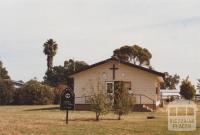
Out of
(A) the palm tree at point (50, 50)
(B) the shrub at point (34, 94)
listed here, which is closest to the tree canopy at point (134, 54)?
(A) the palm tree at point (50, 50)

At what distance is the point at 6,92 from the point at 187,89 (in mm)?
23401

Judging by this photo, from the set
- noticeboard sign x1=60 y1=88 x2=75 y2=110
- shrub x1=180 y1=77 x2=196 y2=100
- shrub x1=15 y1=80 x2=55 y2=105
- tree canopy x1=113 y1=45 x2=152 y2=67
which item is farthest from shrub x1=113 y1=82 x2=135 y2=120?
tree canopy x1=113 y1=45 x2=152 y2=67

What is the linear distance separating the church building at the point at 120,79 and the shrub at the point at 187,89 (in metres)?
22.5

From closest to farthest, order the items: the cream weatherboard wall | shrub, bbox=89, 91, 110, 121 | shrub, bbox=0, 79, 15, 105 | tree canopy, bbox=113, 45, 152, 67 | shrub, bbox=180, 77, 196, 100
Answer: shrub, bbox=89, 91, 110, 121, the cream weatherboard wall, shrub, bbox=0, 79, 15, 105, shrub, bbox=180, 77, 196, 100, tree canopy, bbox=113, 45, 152, 67

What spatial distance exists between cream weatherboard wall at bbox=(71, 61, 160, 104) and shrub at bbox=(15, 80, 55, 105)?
41.4ft

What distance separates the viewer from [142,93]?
41781mm

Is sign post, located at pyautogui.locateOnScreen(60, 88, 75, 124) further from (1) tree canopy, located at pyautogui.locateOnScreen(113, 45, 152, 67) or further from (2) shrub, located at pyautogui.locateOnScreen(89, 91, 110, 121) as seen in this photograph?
(1) tree canopy, located at pyautogui.locateOnScreen(113, 45, 152, 67)

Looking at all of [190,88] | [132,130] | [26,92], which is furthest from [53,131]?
[190,88]

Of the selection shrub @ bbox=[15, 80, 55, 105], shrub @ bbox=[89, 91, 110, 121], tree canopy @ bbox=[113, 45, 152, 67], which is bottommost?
shrub @ bbox=[89, 91, 110, 121]

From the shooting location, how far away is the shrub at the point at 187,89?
64.0 metres

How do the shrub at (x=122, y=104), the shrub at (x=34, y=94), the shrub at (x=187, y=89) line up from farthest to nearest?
1. the shrub at (x=187, y=89)
2. the shrub at (x=34, y=94)
3. the shrub at (x=122, y=104)

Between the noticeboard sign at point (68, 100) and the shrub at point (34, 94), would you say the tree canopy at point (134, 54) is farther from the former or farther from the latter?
the noticeboard sign at point (68, 100)

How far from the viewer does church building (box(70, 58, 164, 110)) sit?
136 ft

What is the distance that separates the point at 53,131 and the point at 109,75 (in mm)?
23661
